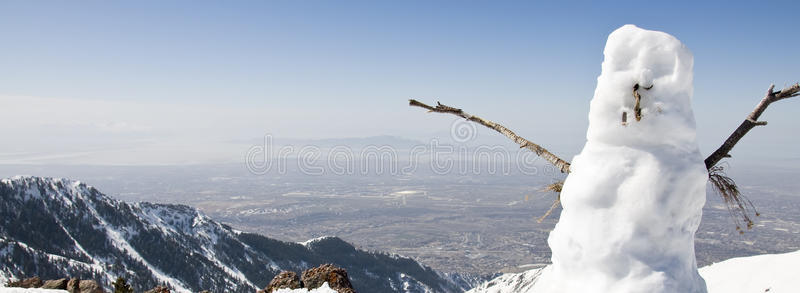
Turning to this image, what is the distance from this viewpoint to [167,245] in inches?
5408

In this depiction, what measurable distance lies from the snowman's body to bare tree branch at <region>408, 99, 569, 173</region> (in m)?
0.59

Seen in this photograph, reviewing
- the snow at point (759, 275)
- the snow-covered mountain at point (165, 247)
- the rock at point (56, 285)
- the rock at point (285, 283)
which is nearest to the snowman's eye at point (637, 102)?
the rock at point (285, 283)

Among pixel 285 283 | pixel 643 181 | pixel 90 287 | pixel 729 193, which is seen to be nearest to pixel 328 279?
pixel 285 283

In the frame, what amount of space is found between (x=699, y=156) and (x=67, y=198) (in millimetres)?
175248

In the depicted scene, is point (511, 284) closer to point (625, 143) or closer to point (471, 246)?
point (625, 143)

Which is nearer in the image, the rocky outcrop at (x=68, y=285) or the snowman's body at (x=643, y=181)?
the snowman's body at (x=643, y=181)

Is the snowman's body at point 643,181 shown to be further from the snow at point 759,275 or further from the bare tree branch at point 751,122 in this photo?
the snow at point 759,275

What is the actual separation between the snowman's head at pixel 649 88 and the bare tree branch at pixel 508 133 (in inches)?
26.5

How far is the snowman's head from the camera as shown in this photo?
117 inches

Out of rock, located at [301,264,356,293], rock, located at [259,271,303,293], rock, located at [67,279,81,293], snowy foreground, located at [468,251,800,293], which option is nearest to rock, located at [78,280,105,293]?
rock, located at [67,279,81,293]

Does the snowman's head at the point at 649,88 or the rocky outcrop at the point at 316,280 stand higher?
the snowman's head at the point at 649,88

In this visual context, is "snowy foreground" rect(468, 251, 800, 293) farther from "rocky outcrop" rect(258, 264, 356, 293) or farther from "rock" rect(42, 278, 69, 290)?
"rock" rect(42, 278, 69, 290)

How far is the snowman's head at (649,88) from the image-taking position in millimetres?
2973

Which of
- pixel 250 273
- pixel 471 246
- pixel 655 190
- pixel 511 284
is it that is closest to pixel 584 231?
pixel 655 190
